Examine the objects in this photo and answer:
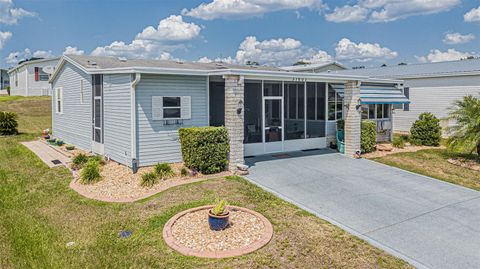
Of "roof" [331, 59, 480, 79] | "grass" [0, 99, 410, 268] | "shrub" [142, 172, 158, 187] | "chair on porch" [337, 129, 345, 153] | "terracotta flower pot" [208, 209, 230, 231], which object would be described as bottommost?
"grass" [0, 99, 410, 268]

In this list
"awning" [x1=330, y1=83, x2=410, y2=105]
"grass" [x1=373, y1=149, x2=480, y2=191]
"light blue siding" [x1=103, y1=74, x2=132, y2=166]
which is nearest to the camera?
"light blue siding" [x1=103, y1=74, x2=132, y2=166]

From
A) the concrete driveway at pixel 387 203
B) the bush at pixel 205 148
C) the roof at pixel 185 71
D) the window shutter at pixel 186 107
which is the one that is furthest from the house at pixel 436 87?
the window shutter at pixel 186 107

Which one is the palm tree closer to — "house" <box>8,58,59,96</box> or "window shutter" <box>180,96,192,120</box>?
"window shutter" <box>180,96,192,120</box>

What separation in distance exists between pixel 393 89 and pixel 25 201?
16467mm

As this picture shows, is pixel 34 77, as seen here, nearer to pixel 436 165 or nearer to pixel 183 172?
pixel 183 172

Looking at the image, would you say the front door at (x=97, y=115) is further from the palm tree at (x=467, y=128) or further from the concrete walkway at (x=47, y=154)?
the palm tree at (x=467, y=128)

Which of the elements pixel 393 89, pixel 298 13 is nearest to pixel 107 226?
pixel 393 89

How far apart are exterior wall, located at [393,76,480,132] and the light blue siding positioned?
17.3 metres

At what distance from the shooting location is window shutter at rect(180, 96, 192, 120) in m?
11.4

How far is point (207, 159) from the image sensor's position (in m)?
10.3

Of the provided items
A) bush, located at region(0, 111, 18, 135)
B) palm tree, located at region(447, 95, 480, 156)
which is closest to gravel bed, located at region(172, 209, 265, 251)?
palm tree, located at region(447, 95, 480, 156)

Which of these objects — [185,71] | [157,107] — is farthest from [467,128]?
[157,107]

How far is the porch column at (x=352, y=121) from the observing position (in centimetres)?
1350

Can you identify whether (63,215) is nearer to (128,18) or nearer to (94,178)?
(94,178)
